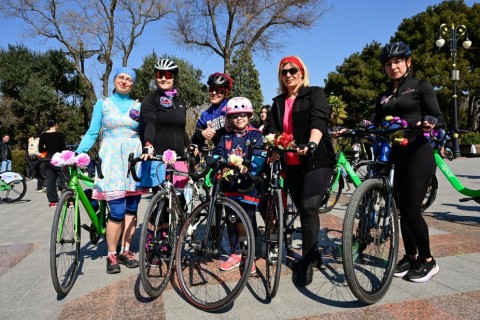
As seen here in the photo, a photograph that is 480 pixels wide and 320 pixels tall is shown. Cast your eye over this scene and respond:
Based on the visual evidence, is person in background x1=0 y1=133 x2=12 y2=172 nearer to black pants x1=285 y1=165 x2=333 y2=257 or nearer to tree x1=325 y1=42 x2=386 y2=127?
black pants x1=285 y1=165 x2=333 y2=257

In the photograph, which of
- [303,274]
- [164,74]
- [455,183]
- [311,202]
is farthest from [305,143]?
[455,183]

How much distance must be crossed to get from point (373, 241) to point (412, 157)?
2.59 ft

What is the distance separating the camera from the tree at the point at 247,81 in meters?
24.7

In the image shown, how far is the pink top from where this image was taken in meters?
3.24

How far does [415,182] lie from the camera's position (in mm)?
3152

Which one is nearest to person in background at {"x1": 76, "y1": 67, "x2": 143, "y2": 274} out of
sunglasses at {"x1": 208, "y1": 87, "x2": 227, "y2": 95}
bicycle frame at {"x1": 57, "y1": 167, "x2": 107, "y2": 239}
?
bicycle frame at {"x1": 57, "y1": 167, "x2": 107, "y2": 239}

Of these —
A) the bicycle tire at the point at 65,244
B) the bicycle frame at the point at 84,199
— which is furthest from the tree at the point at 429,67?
the bicycle tire at the point at 65,244

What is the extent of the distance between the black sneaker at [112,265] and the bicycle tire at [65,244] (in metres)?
0.32

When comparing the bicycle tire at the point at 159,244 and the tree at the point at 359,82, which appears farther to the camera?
the tree at the point at 359,82

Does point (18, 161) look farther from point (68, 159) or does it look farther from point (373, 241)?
point (373, 241)

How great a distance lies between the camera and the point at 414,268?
3.25m

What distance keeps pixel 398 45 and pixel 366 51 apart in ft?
122

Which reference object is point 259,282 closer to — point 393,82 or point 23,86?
point 393,82

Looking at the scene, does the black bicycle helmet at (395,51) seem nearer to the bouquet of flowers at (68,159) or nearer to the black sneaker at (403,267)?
the black sneaker at (403,267)
